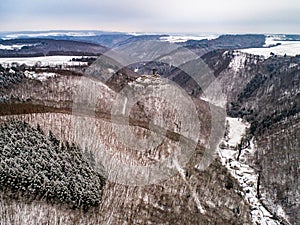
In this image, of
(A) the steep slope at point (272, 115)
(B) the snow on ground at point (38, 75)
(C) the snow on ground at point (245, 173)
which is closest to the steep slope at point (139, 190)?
(C) the snow on ground at point (245, 173)

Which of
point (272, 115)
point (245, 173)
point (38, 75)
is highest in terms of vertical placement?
point (38, 75)

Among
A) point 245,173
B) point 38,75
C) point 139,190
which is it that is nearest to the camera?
point 139,190

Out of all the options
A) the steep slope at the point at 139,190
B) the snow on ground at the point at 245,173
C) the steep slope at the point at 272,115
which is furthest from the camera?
the steep slope at the point at 272,115

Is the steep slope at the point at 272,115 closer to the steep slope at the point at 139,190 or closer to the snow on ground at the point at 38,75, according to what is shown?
the steep slope at the point at 139,190

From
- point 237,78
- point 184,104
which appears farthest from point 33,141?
point 237,78

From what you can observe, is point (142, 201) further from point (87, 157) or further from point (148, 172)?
point (87, 157)

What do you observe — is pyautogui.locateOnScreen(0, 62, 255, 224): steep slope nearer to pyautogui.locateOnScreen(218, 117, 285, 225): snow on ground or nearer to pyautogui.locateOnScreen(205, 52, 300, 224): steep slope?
pyautogui.locateOnScreen(218, 117, 285, 225): snow on ground

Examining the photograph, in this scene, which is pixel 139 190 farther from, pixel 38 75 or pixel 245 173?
pixel 38 75

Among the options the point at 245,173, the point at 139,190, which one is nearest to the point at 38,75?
the point at 139,190

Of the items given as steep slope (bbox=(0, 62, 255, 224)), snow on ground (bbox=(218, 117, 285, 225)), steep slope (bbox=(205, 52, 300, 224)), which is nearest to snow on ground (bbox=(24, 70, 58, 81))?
steep slope (bbox=(0, 62, 255, 224))
